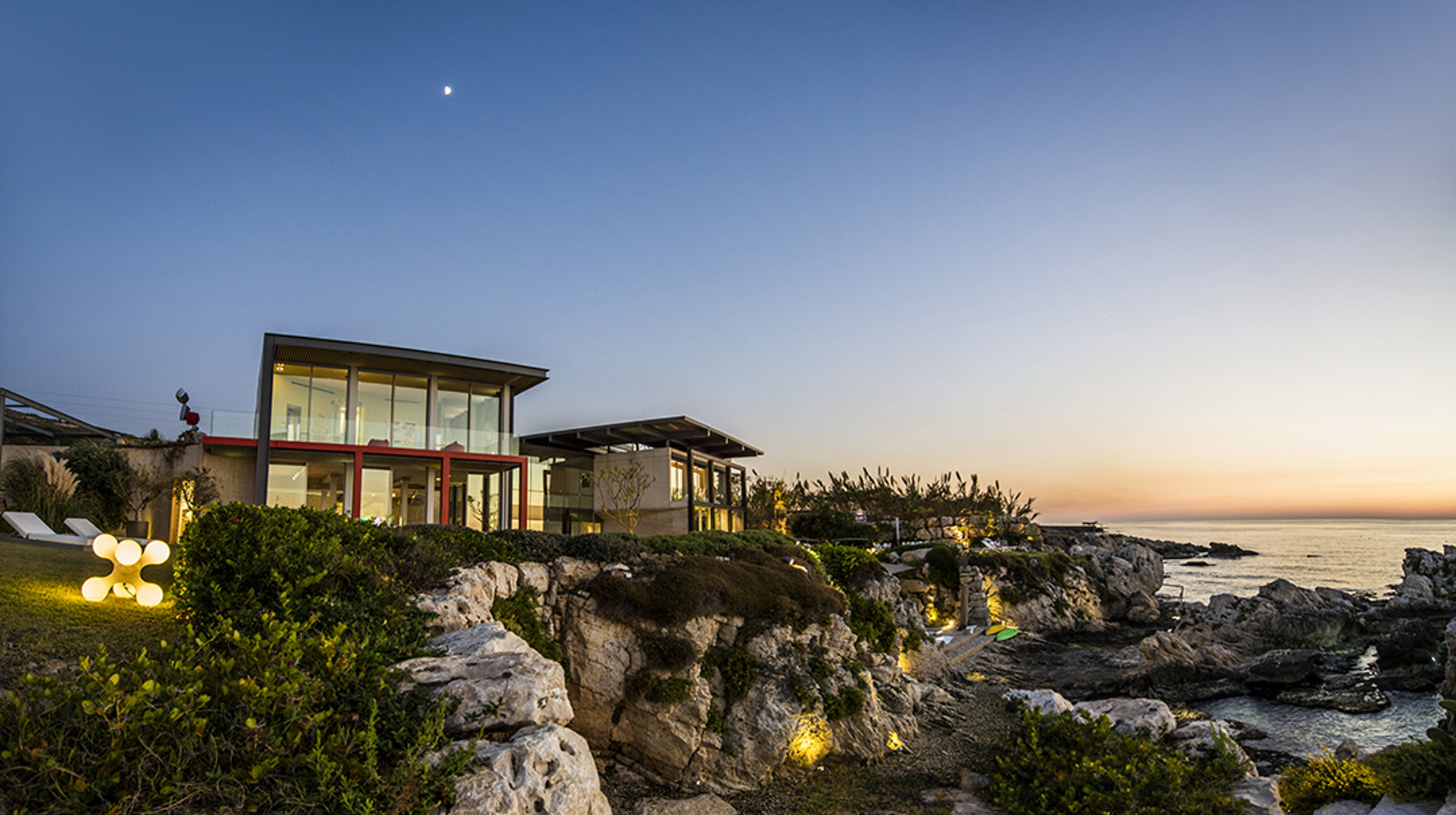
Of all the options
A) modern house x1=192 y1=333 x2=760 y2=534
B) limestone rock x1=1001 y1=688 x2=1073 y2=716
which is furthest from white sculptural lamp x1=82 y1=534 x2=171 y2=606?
limestone rock x1=1001 y1=688 x2=1073 y2=716

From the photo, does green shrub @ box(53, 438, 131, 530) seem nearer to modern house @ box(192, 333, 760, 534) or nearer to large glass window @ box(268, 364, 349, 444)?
modern house @ box(192, 333, 760, 534)

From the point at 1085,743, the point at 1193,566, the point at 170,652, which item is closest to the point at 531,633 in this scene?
the point at 170,652

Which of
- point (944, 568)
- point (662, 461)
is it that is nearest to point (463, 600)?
point (662, 461)

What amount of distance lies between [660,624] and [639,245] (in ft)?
58.5

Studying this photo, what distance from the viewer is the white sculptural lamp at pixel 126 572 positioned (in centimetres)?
958

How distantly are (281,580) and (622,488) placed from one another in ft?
84.7

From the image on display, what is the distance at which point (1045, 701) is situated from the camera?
16.0m

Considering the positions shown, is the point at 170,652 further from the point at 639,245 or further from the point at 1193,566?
the point at 1193,566

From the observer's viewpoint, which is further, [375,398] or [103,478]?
[375,398]

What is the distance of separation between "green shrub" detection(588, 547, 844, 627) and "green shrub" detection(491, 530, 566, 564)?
1.09 m

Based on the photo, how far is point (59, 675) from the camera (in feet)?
21.6

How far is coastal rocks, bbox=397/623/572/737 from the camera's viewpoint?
5938 mm

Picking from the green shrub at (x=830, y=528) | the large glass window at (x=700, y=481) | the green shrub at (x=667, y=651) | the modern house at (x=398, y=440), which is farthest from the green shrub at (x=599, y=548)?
the green shrub at (x=830, y=528)

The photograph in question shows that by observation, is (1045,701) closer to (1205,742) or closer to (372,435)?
(1205,742)
